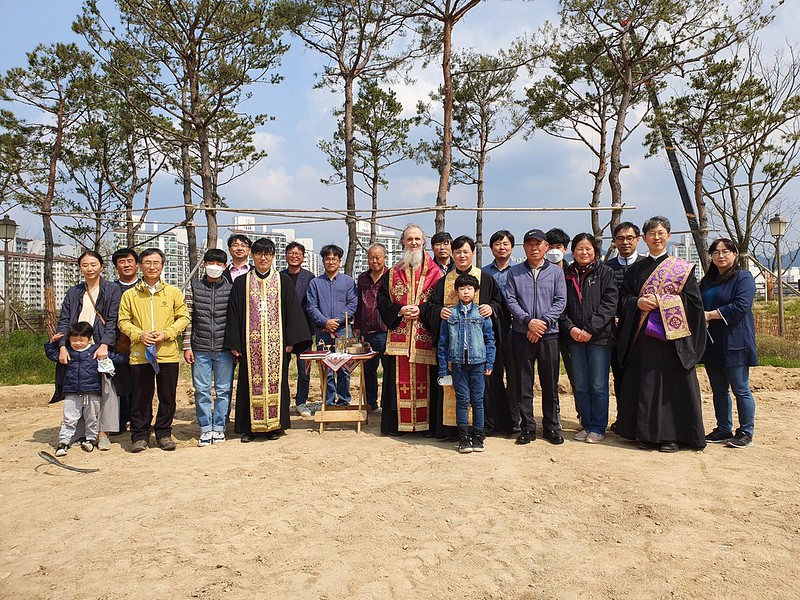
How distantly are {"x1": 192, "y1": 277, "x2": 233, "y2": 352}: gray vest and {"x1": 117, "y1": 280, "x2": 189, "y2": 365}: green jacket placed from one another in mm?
165

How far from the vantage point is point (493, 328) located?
205 inches

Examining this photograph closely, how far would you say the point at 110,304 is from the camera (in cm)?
538

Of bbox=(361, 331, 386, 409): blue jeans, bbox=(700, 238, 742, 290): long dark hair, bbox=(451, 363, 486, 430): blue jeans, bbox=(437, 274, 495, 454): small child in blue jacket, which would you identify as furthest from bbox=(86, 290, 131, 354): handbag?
bbox=(700, 238, 742, 290): long dark hair

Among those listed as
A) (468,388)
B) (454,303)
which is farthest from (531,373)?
(454,303)

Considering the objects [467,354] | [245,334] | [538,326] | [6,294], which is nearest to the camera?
[467,354]

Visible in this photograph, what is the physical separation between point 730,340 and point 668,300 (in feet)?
2.20

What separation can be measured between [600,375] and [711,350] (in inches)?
38.7

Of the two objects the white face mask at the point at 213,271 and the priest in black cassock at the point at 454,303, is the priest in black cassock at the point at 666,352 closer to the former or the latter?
the priest in black cassock at the point at 454,303

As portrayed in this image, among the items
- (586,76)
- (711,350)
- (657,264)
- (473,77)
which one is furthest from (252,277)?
(473,77)

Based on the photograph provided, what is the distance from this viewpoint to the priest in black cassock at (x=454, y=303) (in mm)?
5113

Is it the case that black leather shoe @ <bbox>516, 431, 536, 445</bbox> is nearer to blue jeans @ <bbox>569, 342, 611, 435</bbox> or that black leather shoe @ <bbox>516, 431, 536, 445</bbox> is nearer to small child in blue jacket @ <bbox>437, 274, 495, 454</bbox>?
small child in blue jacket @ <bbox>437, 274, 495, 454</bbox>

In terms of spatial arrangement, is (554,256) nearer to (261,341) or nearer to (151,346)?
(261,341)

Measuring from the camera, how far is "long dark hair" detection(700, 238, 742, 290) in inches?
201

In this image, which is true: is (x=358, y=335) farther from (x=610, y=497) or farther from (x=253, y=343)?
(x=610, y=497)
